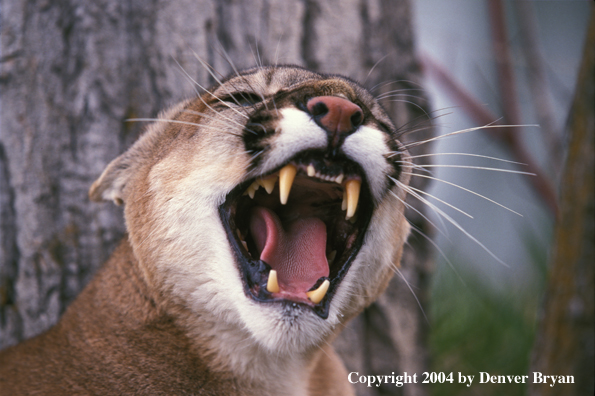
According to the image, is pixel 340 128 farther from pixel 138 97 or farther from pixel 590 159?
pixel 138 97

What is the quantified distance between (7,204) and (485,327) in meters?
3.93

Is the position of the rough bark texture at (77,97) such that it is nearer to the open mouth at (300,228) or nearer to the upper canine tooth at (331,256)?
the open mouth at (300,228)

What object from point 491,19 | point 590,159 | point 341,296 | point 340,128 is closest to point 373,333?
point 341,296

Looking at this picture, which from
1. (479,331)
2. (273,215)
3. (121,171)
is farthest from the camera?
(479,331)

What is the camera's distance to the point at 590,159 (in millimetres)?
2186

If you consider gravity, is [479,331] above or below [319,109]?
below

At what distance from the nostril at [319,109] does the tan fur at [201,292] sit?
4 cm

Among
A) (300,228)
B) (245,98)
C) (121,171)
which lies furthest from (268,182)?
(121,171)

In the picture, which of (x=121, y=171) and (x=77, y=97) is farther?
(x=77, y=97)

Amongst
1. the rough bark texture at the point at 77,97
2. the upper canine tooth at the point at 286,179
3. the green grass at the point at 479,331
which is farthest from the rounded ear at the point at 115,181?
the green grass at the point at 479,331

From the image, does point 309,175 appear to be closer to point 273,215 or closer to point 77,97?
point 273,215

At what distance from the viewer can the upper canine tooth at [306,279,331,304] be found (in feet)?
5.70

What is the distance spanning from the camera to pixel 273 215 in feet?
6.37

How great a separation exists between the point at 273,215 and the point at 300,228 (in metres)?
0.12
